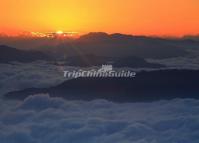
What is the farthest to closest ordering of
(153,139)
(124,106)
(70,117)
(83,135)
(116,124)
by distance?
(124,106) → (70,117) → (116,124) → (83,135) → (153,139)

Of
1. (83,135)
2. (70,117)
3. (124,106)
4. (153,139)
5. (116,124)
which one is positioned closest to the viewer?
(153,139)

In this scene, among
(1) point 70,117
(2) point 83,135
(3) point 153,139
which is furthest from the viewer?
(1) point 70,117

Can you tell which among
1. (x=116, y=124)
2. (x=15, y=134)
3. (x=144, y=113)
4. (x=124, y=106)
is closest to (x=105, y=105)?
(x=124, y=106)

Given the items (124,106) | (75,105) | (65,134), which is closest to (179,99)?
(124,106)

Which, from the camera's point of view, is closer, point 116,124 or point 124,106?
point 116,124

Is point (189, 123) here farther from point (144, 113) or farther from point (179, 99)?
point (179, 99)

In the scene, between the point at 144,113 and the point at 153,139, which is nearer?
the point at 153,139

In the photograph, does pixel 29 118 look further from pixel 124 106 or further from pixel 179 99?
pixel 179 99
